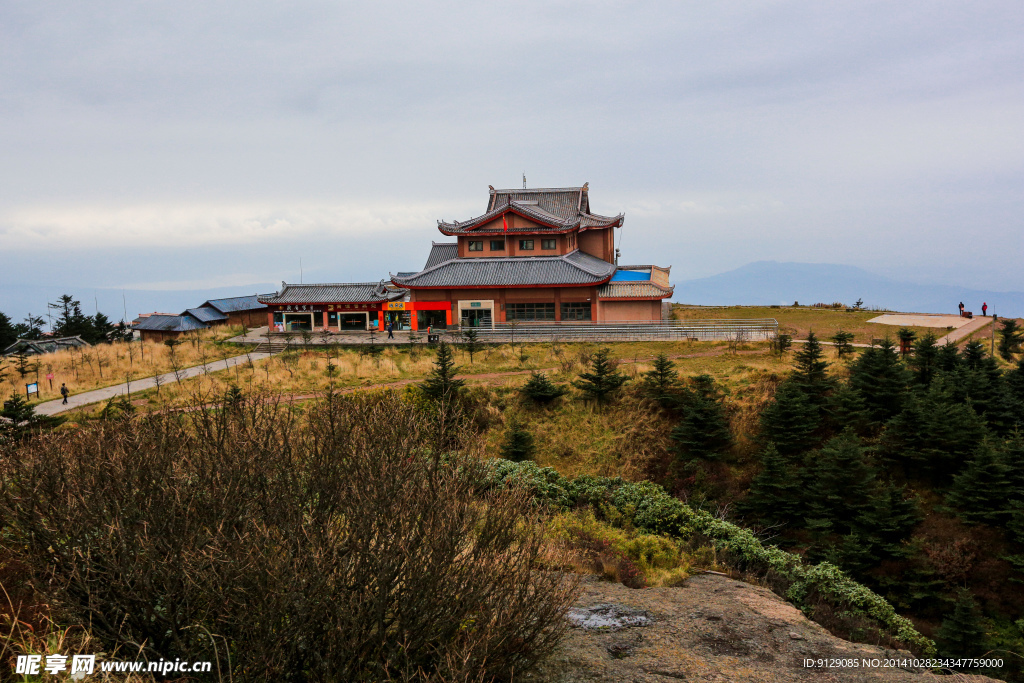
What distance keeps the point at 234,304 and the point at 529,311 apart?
32.7 meters

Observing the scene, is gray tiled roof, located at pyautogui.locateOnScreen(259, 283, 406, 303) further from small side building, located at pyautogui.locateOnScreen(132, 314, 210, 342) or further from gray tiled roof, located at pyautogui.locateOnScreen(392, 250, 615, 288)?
small side building, located at pyautogui.locateOnScreen(132, 314, 210, 342)

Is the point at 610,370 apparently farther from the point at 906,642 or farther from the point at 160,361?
the point at 160,361

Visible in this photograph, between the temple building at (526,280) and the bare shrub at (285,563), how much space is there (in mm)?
32836

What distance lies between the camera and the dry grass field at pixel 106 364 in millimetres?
27750

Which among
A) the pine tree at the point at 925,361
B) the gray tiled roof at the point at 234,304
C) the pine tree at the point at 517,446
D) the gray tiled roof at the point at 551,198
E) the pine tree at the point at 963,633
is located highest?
the gray tiled roof at the point at 551,198

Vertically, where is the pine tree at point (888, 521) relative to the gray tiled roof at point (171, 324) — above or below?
below

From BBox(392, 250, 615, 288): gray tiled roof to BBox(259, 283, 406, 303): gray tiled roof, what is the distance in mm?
2402

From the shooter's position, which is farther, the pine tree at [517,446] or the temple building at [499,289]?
the temple building at [499,289]

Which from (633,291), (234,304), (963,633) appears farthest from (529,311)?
(234,304)

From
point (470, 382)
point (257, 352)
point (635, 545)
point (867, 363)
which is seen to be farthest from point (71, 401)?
point (867, 363)

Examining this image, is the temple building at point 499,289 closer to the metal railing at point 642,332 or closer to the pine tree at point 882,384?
the metal railing at point 642,332

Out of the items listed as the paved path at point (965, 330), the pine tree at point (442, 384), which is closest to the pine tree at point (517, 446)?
the pine tree at point (442, 384)

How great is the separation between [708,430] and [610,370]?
551cm

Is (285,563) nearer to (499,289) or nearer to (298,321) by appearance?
(499,289)
